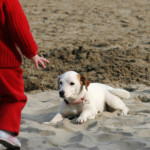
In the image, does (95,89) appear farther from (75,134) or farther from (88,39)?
(88,39)

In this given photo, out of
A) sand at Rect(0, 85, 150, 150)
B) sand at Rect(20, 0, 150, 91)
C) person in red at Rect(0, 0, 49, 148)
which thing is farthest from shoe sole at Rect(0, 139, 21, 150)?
sand at Rect(20, 0, 150, 91)

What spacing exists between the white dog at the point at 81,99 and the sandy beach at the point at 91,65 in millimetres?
131

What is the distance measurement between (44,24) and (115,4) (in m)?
3.71

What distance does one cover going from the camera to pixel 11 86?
348 cm

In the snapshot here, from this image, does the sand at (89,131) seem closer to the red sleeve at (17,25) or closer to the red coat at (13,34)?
the red coat at (13,34)

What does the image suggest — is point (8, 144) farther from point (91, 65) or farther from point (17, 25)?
point (91, 65)

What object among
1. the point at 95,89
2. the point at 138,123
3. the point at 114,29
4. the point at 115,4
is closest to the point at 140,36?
the point at 114,29

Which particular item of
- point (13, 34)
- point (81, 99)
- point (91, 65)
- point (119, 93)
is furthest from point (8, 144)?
point (91, 65)

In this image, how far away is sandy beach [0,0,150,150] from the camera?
4242mm

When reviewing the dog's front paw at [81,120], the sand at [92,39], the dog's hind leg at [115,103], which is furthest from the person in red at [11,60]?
the sand at [92,39]

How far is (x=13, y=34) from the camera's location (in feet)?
11.0

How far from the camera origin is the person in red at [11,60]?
3.33 metres

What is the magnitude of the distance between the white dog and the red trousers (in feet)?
5.04

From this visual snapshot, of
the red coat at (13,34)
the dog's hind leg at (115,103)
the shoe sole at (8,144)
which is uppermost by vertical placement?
the red coat at (13,34)
